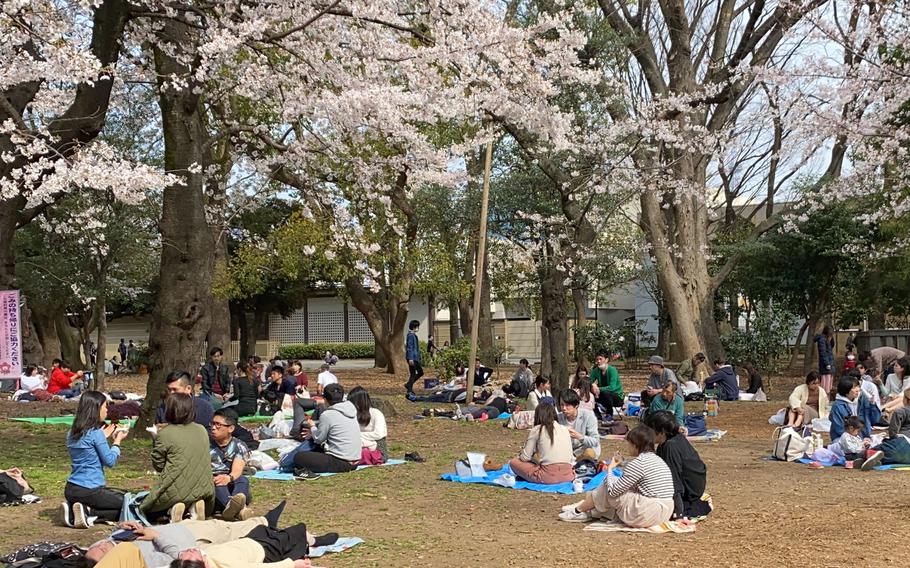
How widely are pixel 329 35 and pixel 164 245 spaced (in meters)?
3.17

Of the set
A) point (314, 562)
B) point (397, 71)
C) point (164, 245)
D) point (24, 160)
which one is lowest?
point (314, 562)

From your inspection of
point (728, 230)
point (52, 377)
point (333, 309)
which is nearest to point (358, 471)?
point (52, 377)

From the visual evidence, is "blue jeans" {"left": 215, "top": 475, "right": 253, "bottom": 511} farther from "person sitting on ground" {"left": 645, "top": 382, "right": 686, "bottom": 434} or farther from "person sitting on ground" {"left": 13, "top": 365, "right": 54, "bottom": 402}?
"person sitting on ground" {"left": 13, "top": 365, "right": 54, "bottom": 402}

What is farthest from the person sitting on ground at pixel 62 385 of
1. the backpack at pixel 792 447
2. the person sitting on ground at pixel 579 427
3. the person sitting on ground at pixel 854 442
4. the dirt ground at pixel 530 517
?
the person sitting on ground at pixel 854 442

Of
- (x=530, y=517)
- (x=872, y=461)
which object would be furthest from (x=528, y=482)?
(x=872, y=461)

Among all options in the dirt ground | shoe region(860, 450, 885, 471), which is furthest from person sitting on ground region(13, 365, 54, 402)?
shoe region(860, 450, 885, 471)

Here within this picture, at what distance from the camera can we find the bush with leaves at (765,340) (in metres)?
22.9

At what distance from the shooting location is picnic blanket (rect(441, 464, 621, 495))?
836 centimetres

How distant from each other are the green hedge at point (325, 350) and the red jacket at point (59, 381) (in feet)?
62.7

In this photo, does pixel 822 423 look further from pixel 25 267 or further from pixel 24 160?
pixel 25 267

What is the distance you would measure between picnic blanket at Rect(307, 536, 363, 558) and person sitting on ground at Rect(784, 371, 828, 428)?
273 inches

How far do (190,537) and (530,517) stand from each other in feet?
9.45

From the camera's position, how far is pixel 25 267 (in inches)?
915

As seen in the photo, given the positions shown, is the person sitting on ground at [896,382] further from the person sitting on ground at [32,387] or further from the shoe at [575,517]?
the person sitting on ground at [32,387]
